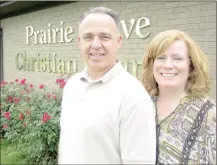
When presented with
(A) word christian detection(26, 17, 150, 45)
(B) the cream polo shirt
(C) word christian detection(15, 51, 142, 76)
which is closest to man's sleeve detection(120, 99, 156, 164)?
(B) the cream polo shirt

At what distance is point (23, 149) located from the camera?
5293 millimetres

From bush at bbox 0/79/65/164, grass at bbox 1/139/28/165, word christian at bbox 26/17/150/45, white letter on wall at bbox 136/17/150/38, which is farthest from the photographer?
grass at bbox 1/139/28/165

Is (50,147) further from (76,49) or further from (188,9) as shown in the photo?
(188,9)

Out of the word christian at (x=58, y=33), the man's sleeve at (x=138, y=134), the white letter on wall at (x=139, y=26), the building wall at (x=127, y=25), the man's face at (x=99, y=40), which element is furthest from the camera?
the word christian at (x=58, y=33)

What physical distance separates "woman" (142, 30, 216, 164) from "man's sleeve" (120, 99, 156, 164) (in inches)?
13.2

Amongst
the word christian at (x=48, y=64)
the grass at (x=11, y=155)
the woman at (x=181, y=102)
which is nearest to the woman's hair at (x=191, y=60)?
the woman at (x=181, y=102)

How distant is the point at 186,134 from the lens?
1908 millimetres

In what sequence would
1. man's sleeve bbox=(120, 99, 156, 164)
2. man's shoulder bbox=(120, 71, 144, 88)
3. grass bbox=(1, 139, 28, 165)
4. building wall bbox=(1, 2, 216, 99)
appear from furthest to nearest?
grass bbox=(1, 139, 28, 165) < building wall bbox=(1, 2, 216, 99) < man's shoulder bbox=(120, 71, 144, 88) < man's sleeve bbox=(120, 99, 156, 164)

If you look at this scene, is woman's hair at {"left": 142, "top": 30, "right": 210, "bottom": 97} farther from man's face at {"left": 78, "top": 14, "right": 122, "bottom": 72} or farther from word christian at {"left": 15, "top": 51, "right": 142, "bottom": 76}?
word christian at {"left": 15, "top": 51, "right": 142, "bottom": 76}

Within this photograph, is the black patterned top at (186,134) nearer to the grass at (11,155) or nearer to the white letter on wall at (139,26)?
the white letter on wall at (139,26)

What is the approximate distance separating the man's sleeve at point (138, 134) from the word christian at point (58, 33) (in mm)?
3375

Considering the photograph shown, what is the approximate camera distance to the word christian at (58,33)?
4.99 meters

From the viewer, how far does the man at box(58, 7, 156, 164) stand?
160 centimetres

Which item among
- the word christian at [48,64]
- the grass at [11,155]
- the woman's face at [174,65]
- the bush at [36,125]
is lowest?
A: the grass at [11,155]
